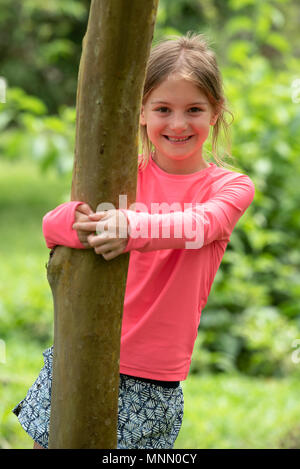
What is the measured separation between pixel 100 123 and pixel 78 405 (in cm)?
68

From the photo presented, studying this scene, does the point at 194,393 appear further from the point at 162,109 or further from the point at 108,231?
the point at 108,231

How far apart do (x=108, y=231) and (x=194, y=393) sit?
305 centimetres

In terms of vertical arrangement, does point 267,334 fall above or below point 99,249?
below

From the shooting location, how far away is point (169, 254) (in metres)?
1.81

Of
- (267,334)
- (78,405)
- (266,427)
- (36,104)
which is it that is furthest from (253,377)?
(78,405)

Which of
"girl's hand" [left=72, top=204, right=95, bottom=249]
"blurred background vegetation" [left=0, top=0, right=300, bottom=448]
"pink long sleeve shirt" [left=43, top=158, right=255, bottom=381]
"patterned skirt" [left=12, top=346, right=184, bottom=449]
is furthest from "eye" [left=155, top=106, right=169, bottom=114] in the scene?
"blurred background vegetation" [left=0, top=0, right=300, bottom=448]

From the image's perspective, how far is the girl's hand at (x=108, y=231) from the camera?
1.53m

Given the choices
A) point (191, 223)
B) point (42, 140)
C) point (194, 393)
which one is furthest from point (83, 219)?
point (42, 140)

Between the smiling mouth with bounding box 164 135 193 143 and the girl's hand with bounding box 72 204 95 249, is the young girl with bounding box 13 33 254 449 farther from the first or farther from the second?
the girl's hand with bounding box 72 204 95 249

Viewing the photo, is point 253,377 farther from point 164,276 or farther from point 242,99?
point 164,276

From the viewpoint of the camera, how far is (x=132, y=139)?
5.12 ft

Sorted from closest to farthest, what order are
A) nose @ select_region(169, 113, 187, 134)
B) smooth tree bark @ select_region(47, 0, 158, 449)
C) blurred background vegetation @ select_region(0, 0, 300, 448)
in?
smooth tree bark @ select_region(47, 0, 158, 449)
nose @ select_region(169, 113, 187, 134)
blurred background vegetation @ select_region(0, 0, 300, 448)

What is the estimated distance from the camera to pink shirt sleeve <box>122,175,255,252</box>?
5.10 feet

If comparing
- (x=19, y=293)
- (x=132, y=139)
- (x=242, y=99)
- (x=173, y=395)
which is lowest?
Result: (x=19, y=293)
